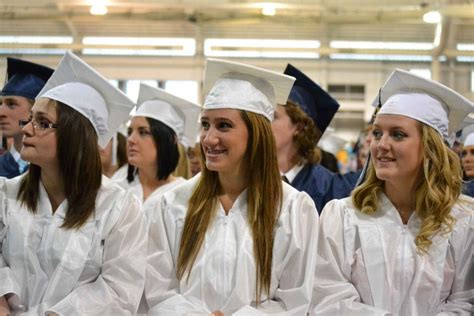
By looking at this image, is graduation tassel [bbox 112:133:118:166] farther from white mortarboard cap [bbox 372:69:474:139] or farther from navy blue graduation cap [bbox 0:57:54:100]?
white mortarboard cap [bbox 372:69:474:139]

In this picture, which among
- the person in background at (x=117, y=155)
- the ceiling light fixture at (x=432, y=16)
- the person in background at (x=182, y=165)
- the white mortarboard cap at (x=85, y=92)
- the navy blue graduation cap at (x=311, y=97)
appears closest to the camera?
the white mortarboard cap at (x=85, y=92)

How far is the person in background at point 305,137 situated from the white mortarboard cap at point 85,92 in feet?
3.56

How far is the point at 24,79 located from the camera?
9.91 ft

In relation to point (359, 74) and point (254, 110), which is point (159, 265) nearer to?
point (254, 110)

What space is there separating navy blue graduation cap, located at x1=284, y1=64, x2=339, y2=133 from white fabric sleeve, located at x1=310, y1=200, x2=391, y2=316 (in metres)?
1.08

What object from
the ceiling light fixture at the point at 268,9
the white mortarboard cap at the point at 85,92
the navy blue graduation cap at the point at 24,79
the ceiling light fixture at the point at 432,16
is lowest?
the white mortarboard cap at the point at 85,92

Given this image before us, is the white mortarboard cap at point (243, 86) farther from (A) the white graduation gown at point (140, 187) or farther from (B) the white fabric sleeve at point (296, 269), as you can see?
(A) the white graduation gown at point (140, 187)

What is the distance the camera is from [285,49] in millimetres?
10406

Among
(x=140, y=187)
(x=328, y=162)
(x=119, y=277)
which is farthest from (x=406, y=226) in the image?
(x=328, y=162)

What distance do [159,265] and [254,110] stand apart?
671 mm

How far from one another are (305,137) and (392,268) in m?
1.22

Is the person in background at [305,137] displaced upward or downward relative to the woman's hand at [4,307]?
upward

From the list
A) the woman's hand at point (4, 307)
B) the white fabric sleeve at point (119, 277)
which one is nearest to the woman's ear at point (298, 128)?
the white fabric sleeve at point (119, 277)

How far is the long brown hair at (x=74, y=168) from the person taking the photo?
228 centimetres
